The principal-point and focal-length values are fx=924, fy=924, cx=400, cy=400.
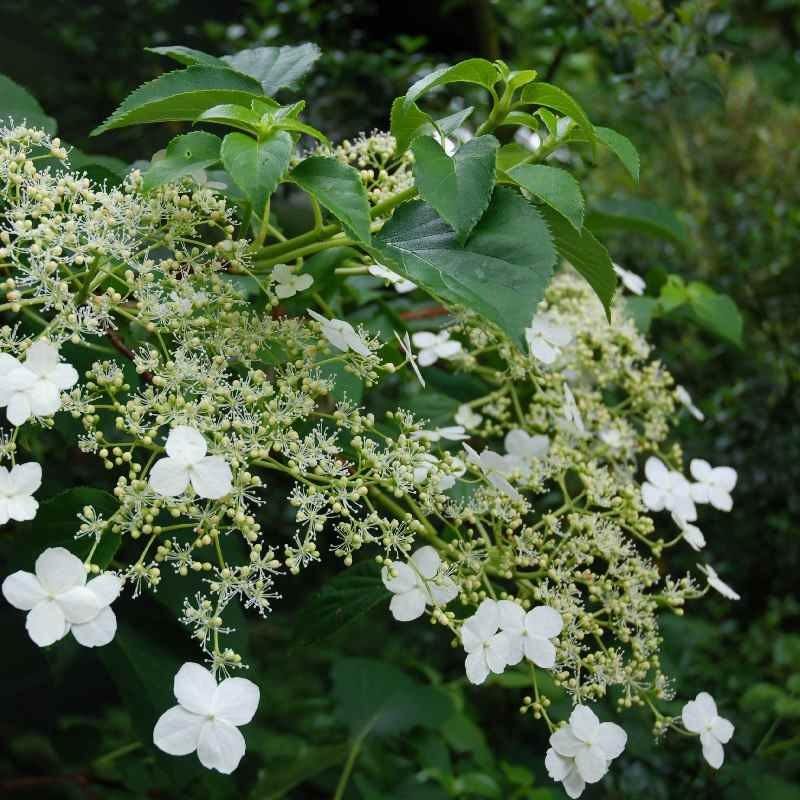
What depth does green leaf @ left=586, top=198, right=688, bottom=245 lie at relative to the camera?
47.3 inches

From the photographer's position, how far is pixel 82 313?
65 centimetres

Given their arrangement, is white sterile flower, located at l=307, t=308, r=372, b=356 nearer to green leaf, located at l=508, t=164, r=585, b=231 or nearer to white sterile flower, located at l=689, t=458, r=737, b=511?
green leaf, located at l=508, t=164, r=585, b=231

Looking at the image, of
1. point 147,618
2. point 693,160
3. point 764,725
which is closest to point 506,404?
point 147,618

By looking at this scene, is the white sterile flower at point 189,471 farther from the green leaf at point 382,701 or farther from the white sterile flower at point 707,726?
the green leaf at point 382,701

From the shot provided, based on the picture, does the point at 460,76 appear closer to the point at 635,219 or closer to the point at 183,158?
the point at 183,158

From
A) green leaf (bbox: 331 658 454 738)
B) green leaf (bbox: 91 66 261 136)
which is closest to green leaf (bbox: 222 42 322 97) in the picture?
green leaf (bbox: 91 66 261 136)

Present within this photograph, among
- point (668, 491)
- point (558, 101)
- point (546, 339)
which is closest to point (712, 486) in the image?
point (668, 491)

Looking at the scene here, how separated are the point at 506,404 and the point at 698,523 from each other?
3.60 feet

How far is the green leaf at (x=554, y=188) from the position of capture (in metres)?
0.62

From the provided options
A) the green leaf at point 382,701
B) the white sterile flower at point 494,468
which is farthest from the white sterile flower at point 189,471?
the green leaf at point 382,701

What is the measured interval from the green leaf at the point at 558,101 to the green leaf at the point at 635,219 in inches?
21.3

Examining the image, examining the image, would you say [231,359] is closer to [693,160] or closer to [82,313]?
[82,313]

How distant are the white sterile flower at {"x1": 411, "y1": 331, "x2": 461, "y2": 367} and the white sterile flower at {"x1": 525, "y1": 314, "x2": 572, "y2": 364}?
0.29 feet

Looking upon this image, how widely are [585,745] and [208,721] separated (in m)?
0.27
